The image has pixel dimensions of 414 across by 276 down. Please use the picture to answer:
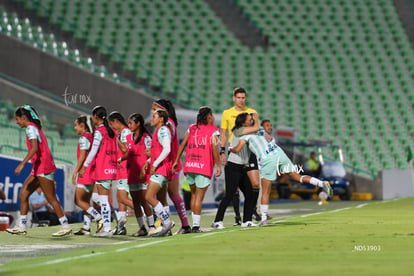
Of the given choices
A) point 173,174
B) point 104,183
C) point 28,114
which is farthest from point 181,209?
point 28,114

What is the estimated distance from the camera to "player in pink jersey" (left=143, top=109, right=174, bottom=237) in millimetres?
12797

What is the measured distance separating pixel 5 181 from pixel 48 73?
14.0 metres

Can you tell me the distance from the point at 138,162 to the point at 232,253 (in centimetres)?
433

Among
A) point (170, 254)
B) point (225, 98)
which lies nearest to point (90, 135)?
point (170, 254)

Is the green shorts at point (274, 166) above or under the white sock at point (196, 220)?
above

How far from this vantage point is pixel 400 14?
155 ft

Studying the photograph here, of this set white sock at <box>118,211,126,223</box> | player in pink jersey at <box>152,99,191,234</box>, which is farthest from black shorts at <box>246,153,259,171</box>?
white sock at <box>118,211,126,223</box>

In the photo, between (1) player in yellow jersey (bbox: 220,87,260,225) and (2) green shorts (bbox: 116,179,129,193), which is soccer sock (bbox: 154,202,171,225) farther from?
(1) player in yellow jersey (bbox: 220,87,260,225)

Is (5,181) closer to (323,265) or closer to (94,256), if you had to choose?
(94,256)

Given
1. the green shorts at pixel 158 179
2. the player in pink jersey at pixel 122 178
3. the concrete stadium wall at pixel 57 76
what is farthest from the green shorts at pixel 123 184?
the concrete stadium wall at pixel 57 76

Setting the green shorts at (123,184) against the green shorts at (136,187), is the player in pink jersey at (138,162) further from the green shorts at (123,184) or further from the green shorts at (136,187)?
the green shorts at (123,184)

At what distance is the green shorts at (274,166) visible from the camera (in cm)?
1491

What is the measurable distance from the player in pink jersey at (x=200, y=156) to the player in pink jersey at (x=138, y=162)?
0.60 m

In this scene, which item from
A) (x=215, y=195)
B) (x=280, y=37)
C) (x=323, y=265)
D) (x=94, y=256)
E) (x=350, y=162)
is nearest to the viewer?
(x=323, y=265)
